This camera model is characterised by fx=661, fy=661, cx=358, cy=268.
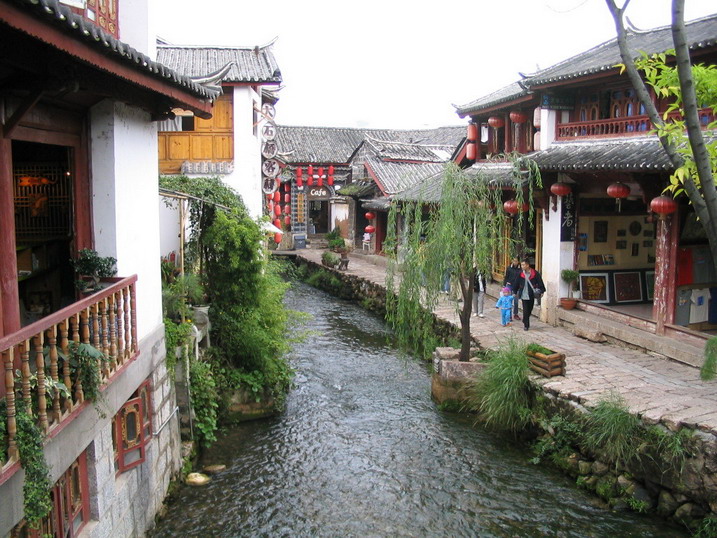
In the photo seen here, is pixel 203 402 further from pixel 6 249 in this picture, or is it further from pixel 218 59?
pixel 218 59

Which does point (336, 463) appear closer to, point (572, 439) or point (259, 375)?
point (259, 375)

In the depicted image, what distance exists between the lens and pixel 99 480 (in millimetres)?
5797

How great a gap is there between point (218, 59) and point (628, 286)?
46.0ft

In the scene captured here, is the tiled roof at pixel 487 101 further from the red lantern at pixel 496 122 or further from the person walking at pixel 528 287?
the person walking at pixel 528 287

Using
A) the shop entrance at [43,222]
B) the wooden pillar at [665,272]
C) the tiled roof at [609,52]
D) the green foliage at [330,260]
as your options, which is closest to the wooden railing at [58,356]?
the shop entrance at [43,222]

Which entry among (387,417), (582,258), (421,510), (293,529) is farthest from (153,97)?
(582,258)

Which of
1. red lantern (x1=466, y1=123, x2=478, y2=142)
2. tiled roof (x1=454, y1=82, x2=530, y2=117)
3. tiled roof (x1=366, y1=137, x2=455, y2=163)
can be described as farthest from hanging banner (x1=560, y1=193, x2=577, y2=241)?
tiled roof (x1=366, y1=137, x2=455, y2=163)

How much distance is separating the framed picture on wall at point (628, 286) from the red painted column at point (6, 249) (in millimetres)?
12853

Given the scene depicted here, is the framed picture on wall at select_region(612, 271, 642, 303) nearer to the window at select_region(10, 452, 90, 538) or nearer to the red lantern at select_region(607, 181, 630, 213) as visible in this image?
the red lantern at select_region(607, 181, 630, 213)

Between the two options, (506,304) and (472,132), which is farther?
(472,132)

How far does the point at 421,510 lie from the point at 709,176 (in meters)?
5.54

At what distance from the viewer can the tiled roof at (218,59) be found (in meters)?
19.3

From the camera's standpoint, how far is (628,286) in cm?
1495

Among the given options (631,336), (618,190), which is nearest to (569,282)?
(631,336)
